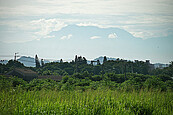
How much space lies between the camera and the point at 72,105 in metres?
9.25

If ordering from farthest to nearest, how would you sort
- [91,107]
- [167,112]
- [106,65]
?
[106,65] → [167,112] → [91,107]

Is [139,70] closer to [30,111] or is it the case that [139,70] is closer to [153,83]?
[153,83]

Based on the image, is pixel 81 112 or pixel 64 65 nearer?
pixel 81 112

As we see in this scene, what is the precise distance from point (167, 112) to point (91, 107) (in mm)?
3448

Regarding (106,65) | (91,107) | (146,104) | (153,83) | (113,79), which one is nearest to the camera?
(91,107)

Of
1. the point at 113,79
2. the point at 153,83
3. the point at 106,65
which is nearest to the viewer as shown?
the point at 153,83

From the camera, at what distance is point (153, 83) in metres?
18.5

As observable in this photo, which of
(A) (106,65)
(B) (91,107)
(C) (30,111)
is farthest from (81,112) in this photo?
(A) (106,65)

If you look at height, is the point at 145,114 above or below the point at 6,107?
below

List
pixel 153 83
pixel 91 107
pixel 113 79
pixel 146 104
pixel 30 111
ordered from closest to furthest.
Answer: pixel 30 111
pixel 91 107
pixel 146 104
pixel 153 83
pixel 113 79

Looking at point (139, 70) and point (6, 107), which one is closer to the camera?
point (6, 107)

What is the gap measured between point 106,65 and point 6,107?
129ft

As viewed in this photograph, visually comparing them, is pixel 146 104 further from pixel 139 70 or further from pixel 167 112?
pixel 139 70

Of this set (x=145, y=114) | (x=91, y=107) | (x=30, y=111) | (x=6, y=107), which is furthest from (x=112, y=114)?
(x=6, y=107)
